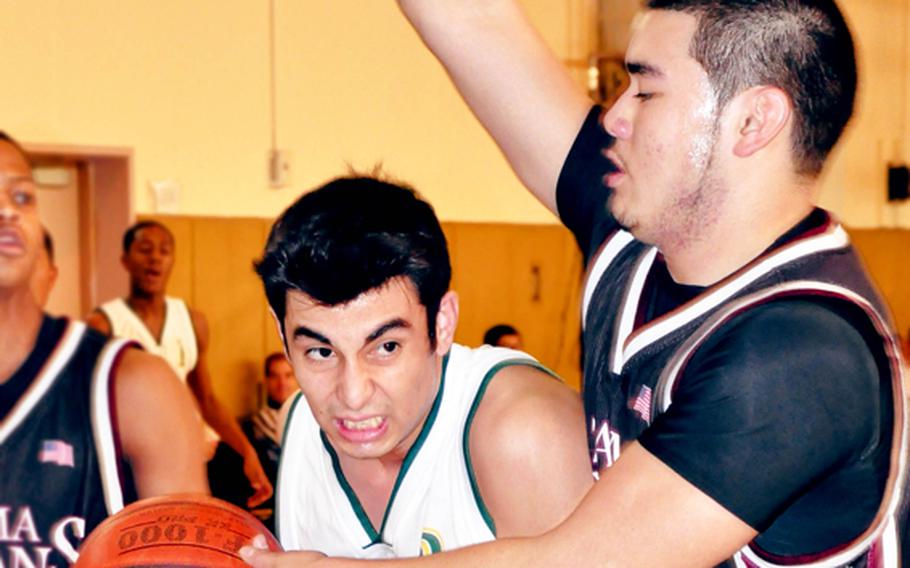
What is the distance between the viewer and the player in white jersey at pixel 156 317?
8289 millimetres

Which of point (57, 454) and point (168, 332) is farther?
point (168, 332)

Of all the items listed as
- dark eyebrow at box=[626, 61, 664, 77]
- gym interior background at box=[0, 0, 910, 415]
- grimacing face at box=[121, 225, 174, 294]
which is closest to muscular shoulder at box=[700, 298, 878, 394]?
dark eyebrow at box=[626, 61, 664, 77]

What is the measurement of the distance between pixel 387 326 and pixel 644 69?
2.41ft

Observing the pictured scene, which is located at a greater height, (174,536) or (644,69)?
(644,69)

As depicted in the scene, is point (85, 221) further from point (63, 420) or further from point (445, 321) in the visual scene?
point (445, 321)

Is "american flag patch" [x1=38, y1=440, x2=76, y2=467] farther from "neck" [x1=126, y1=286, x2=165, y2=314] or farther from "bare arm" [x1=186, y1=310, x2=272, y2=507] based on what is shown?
"neck" [x1=126, y1=286, x2=165, y2=314]

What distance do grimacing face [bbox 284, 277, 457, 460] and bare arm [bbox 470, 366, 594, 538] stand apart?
18 centimetres

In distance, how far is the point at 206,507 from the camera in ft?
8.77

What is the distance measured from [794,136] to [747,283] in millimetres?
269

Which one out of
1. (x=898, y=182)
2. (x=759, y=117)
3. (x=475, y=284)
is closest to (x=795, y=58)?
(x=759, y=117)

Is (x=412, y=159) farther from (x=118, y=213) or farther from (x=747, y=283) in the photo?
(x=747, y=283)

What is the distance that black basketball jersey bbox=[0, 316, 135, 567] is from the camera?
129 inches

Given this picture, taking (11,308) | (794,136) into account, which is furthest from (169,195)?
(794,136)

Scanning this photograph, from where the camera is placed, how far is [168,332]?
28.2 ft
